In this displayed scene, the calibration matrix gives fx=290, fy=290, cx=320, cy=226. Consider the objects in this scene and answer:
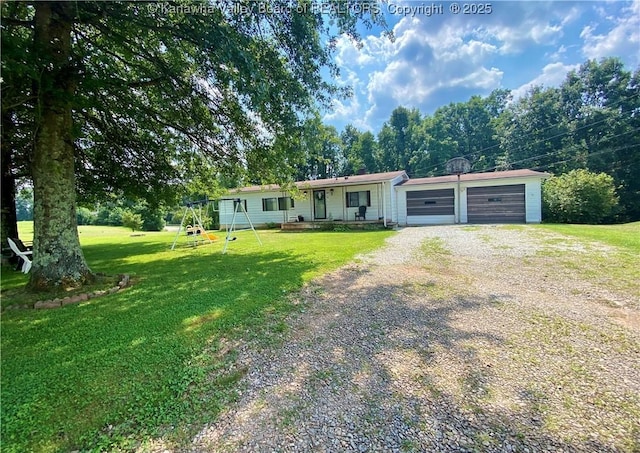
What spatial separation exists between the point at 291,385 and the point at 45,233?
17.8 feet

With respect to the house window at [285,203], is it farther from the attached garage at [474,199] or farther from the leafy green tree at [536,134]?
the leafy green tree at [536,134]

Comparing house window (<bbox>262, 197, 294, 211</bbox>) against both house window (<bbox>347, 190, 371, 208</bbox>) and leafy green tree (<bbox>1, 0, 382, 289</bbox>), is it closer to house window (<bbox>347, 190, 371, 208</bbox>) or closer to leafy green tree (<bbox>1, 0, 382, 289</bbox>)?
house window (<bbox>347, 190, 371, 208</bbox>)

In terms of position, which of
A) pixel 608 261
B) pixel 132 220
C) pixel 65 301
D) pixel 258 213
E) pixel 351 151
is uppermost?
pixel 351 151

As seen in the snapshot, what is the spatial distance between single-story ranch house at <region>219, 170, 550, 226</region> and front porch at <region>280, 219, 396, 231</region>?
0.32 metres

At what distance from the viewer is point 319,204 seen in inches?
715

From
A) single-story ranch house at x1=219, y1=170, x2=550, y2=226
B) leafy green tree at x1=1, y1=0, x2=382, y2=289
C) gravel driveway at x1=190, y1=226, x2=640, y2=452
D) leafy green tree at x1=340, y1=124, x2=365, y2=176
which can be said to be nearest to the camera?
gravel driveway at x1=190, y1=226, x2=640, y2=452

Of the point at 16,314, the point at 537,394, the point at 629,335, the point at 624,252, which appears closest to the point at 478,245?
the point at 624,252

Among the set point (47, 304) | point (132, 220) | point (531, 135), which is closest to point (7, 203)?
point (47, 304)

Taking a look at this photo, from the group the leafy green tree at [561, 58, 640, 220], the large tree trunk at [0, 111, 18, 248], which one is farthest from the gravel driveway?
the leafy green tree at [561, 58, 640, 220]

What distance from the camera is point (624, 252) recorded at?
6609 millimetres

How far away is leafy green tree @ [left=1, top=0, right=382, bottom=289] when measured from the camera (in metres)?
4.39

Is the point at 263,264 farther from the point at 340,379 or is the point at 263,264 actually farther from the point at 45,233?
the point at 340,379

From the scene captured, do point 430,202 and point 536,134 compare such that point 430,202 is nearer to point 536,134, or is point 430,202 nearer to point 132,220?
point 536,134

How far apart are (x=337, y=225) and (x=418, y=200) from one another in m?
5.04
